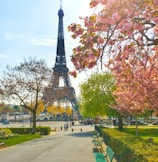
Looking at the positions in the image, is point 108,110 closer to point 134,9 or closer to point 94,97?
point 94,97

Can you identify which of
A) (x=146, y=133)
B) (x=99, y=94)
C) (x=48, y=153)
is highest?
(x=99, y=94)

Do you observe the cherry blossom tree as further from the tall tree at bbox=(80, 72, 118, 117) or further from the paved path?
the tall tree at bbox=(80, 72, 118, 117)

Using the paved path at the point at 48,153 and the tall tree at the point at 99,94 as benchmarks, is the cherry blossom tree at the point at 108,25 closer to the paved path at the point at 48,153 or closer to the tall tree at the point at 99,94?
the paved path at the point at 48,153

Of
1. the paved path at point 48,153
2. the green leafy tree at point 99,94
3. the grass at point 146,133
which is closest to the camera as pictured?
the paved path at point 48,153

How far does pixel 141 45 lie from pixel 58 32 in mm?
89390

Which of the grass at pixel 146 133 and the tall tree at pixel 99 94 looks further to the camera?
the tall tree at pixel 99 94

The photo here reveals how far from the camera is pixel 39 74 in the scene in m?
45.3

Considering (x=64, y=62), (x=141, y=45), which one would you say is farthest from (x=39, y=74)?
(x=64, y=62)

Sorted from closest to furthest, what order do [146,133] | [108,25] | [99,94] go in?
[108,25], [146,133], [99,94]

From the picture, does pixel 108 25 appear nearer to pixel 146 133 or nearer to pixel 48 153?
pixel 48 153

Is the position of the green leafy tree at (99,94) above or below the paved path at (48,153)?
above

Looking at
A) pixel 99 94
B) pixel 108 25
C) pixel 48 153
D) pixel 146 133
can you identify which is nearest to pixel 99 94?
pixel 99 94

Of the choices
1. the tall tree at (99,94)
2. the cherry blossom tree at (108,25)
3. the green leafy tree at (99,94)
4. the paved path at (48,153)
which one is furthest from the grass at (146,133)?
the cherry blossom tree at (108,25)

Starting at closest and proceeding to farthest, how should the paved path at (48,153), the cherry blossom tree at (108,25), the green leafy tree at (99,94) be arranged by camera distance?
the cherry blossom tree at (108,25), the paved path at (48,153), the green leafy tree at (99,94)
